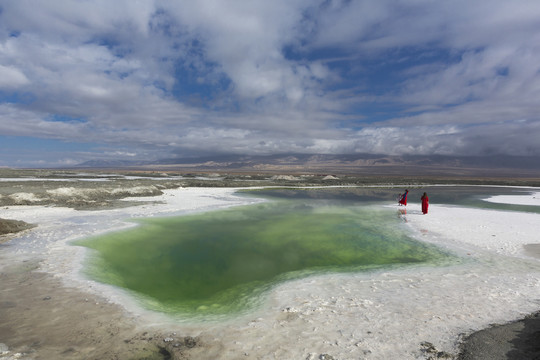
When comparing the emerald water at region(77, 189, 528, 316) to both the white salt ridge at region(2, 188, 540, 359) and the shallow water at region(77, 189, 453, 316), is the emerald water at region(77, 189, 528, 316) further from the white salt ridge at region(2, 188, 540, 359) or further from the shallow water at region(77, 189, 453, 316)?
the white salt ridge at region(2, 188, 540, 359)

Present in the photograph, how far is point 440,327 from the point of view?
6.88 meters

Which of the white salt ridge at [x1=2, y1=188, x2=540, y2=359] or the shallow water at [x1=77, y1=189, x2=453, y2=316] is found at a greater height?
the white salt ridge at [x1=2, y1=188, x2=540, y2=359]

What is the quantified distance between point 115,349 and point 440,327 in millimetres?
7489

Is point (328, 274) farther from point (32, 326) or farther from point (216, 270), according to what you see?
point (32, 326)

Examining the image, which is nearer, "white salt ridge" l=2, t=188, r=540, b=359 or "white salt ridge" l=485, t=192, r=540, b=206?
"white salt ridge" l=2, t=188, r=540, b=359

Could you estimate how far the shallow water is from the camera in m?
9.66

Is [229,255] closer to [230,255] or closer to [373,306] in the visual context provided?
[230,255]

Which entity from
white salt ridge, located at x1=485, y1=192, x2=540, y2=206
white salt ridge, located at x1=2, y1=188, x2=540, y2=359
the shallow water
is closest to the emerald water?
the shallow water

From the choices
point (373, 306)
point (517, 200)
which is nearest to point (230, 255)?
point (373, 306)

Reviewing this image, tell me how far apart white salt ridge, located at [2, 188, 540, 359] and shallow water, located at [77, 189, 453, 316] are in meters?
0.92

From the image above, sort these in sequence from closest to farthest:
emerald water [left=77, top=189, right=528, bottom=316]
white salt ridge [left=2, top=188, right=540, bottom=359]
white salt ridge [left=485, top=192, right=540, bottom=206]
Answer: white salt ridge [left=2, top=188, right=540, bottom=359], emerald water [left=77, top=189, right=528, bottom=316], white salt ridge [left=485, top=192, right=540, bottom=206]

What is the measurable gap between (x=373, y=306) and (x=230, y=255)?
7757mm

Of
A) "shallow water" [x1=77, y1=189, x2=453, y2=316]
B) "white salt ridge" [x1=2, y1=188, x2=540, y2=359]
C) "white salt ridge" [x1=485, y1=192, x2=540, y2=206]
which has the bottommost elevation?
"white salt ridge" [x1=485, y1=192, x2=540, y2=206]

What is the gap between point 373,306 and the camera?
26.3 ft
